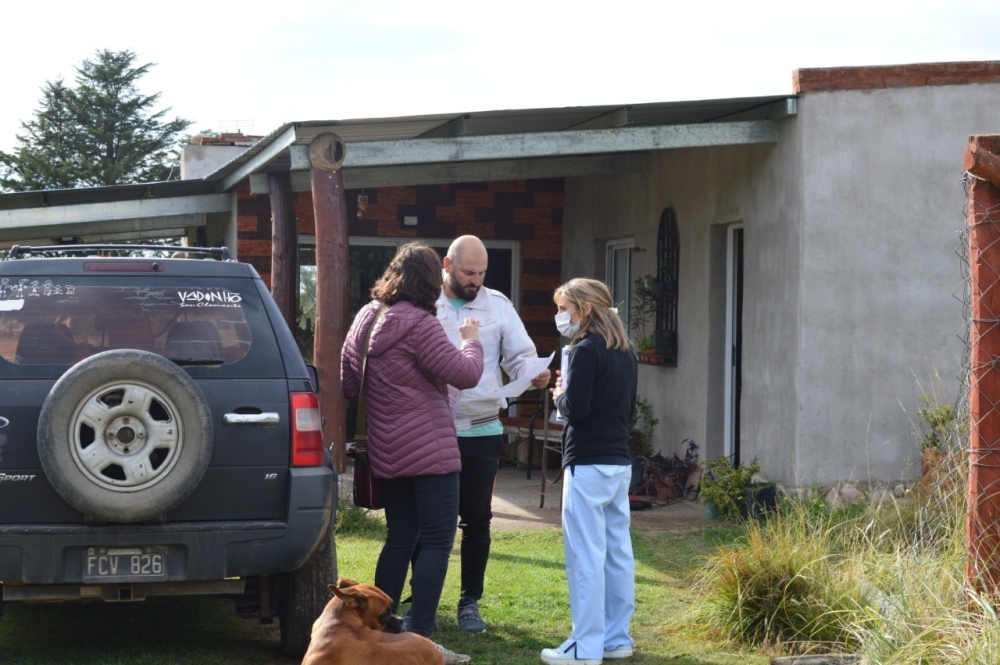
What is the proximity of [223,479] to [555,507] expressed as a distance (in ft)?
18.3

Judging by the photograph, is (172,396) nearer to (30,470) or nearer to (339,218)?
(30,470)

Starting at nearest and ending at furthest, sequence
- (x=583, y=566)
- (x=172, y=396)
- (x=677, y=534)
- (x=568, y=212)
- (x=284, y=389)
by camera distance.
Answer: (x=172, y=396), (x=284, y=389), (x=583, y=566), (x=677, y=534), (x=568, y=212)

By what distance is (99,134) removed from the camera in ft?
152

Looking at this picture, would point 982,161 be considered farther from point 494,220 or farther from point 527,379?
point 494,220

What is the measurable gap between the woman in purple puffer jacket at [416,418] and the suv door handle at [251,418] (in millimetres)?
470

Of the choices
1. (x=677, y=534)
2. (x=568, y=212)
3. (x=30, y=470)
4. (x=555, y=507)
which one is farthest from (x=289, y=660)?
(x=568, y=212)

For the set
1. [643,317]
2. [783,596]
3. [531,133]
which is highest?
[531,133]

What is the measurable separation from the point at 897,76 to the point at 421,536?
5445mm

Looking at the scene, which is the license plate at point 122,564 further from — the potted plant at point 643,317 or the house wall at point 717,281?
the potted plant at point 643,317

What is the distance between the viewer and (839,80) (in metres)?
8.70

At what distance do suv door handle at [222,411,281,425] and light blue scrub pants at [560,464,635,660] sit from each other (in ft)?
4.27

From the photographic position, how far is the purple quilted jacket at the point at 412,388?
4918 millimetres

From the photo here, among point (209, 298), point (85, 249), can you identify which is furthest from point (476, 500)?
point (85, 249)

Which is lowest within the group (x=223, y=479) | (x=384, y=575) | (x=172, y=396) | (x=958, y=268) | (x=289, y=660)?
(x=289, y=660)
